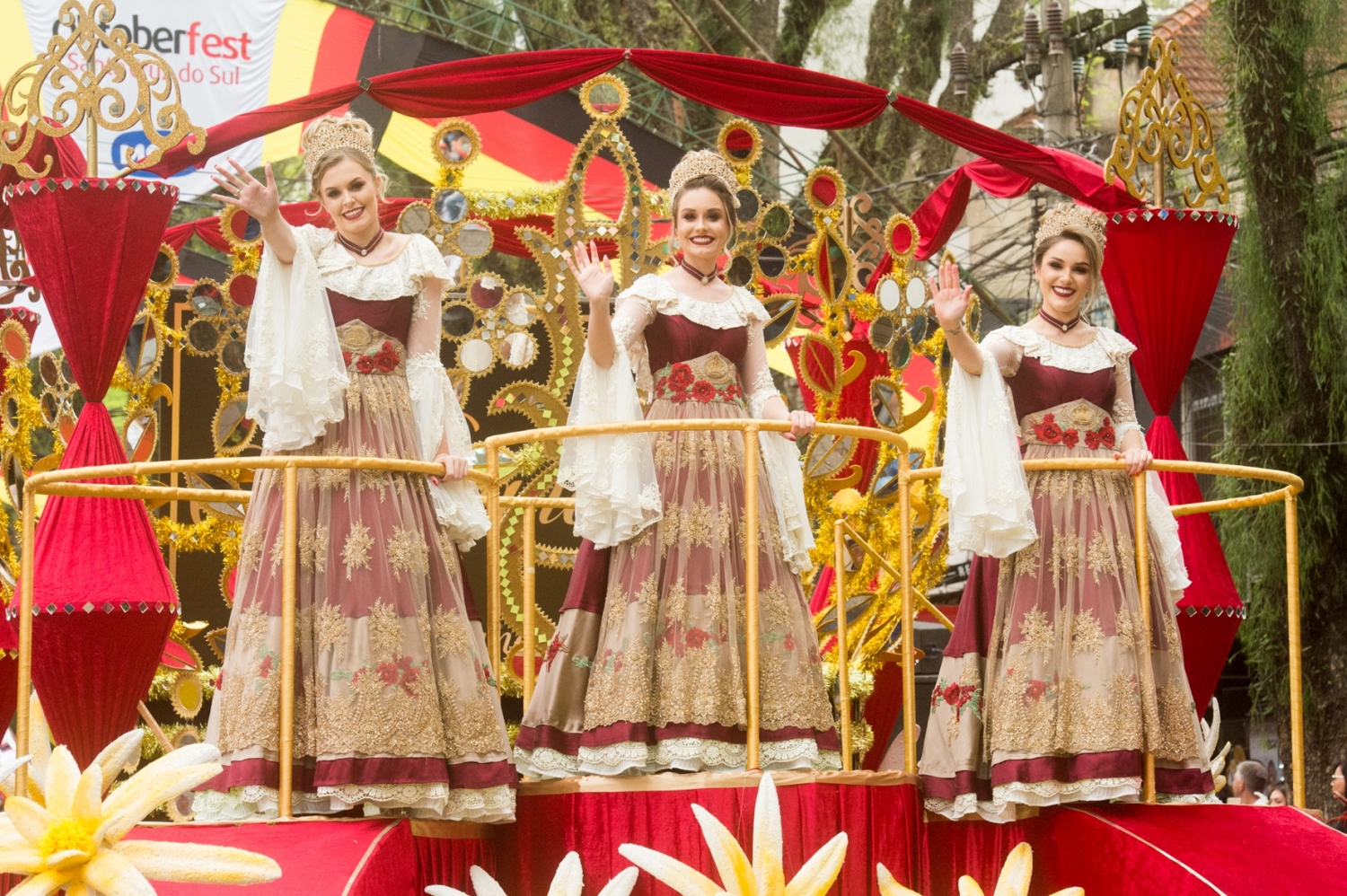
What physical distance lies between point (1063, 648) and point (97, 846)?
9.41ft

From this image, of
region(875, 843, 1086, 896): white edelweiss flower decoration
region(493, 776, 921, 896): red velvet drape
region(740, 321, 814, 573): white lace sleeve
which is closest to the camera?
region(875, 843, 1086, 896): white edelweiss flower decoration

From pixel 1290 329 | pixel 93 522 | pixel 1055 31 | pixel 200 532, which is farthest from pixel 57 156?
pixel 1055 31

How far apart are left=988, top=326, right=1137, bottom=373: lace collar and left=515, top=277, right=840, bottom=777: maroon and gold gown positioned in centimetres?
79

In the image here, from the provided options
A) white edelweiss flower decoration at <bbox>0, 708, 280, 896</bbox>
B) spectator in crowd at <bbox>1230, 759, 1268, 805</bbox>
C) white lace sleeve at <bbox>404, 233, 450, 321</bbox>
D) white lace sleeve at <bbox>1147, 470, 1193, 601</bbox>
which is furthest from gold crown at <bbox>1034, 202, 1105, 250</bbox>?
spectator in crowd at <bbox>1230, 759, 1268, 805</bbox>

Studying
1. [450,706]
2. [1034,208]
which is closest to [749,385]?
[450,706]

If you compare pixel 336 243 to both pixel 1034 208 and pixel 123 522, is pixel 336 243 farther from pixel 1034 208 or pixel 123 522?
pixel 1034 208

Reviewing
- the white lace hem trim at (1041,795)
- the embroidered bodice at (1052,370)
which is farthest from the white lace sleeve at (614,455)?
the white lace hem trim at (1041,795)

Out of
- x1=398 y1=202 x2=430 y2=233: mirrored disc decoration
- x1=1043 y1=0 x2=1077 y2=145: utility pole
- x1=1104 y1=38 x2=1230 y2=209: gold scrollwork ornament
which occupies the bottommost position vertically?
x1=398 y1=202 x2=430 y2=233: mirrored disc decoration

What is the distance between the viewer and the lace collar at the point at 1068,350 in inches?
193

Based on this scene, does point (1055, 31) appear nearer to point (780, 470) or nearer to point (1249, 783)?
point (1249, 783)

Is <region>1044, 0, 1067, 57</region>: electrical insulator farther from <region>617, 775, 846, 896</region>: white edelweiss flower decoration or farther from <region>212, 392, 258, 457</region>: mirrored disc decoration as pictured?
<region>617, 775, 846, 896</region>: white edelweiss flower decoration

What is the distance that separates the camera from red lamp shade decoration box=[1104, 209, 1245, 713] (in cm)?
594

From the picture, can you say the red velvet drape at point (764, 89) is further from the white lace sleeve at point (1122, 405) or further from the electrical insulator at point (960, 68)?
the electrical insulator at point (960, 68)

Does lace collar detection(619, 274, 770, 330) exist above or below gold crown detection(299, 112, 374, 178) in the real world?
Result: below
